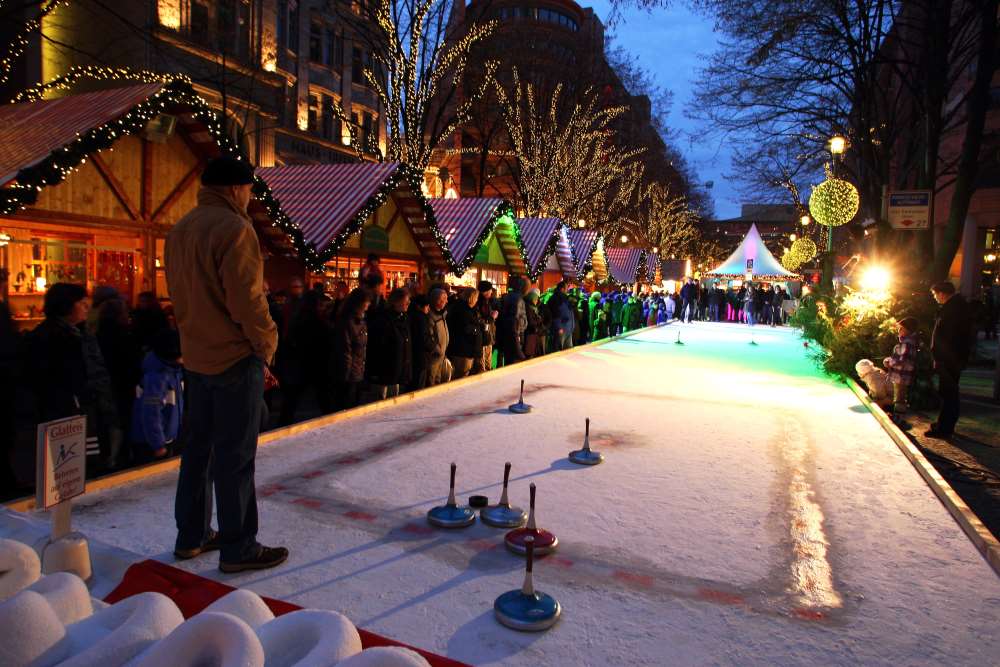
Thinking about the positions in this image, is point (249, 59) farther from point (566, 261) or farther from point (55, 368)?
point (55, 368)

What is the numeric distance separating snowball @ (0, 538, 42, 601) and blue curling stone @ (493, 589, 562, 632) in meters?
1.99

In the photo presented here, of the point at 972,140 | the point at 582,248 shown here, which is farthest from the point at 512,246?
A: the point at 972,140

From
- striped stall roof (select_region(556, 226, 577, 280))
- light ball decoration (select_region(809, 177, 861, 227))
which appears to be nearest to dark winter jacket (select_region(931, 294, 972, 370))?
light ball decoration (select_region(809, 177, 861, 227))

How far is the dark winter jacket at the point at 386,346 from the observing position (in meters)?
7.85

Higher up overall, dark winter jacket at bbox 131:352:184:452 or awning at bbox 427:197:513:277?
awning at bbox 427:197:513:277

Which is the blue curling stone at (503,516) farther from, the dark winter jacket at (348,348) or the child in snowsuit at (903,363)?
the child in snowsuit at (903,363)

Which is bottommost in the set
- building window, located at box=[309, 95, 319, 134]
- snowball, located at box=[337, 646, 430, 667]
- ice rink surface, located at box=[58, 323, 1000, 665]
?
ice rink surface, located at box=[58, 323, 1000, 665]

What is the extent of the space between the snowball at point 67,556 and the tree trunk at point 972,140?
15.9 meters

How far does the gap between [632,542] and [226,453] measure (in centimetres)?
255

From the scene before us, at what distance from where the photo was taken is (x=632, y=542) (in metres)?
4.16

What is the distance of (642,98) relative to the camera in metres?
36.6

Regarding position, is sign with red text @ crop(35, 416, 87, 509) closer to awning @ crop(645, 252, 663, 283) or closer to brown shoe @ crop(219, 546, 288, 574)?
brown shoe @ crop(219, 546, 288, 574)

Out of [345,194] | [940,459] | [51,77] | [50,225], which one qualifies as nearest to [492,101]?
[51,77]

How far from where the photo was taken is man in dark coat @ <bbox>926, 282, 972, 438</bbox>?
27.2ft
